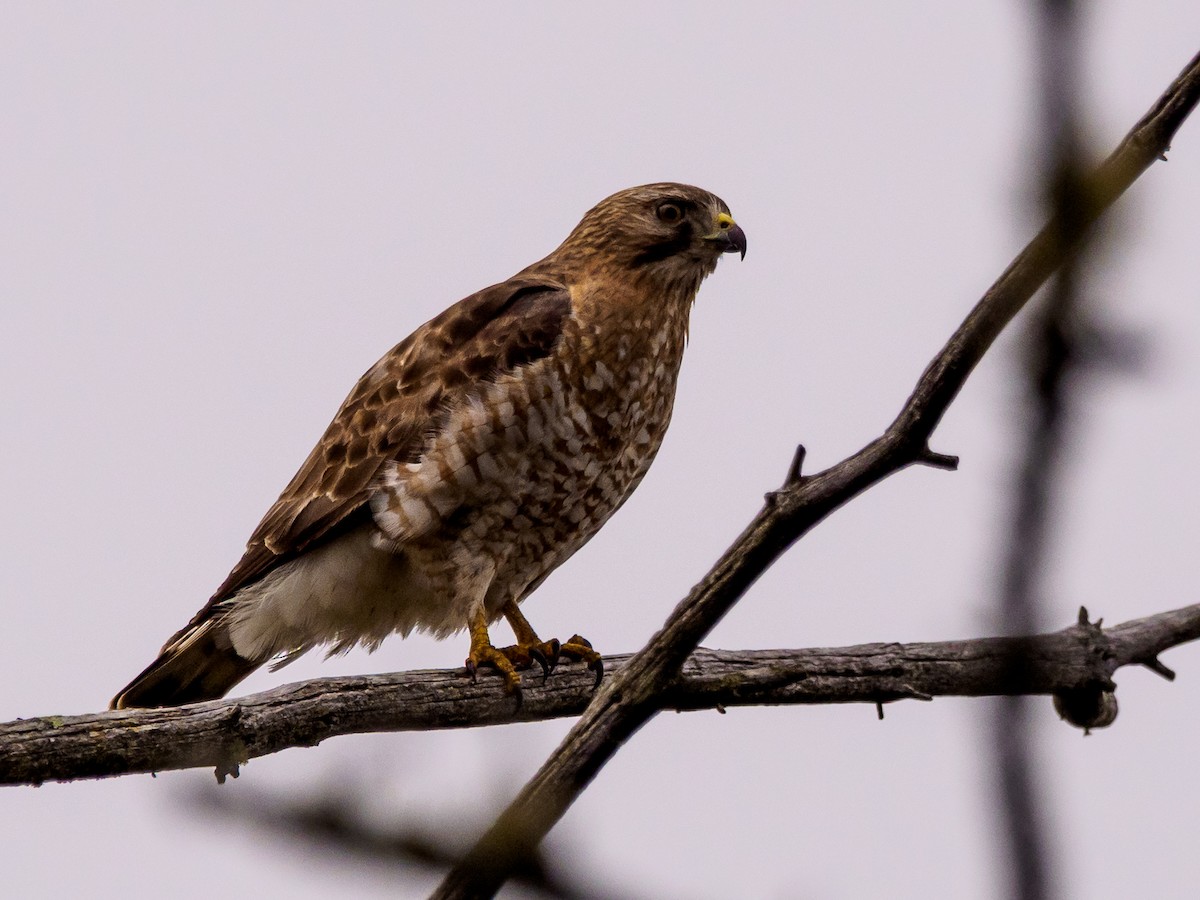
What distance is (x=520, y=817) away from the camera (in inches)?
30.2

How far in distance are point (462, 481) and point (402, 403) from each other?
461 millimetres

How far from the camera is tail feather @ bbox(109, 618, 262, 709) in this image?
4988mm

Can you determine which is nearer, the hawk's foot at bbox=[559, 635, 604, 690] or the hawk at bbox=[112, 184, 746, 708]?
the hawk's foot at bbox=[559, 635, 604, 690]

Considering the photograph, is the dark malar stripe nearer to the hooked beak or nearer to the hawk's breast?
the hooked beak

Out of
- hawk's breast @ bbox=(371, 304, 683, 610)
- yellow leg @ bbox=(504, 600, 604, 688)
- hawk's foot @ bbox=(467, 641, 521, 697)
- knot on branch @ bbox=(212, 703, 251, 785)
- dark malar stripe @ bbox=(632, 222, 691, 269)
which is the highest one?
dark malar stripe @ bbox=(632, 222, 691, 269)

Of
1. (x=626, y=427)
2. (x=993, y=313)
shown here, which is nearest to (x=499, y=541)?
(x=626, y=427)

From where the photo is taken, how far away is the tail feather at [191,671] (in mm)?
4988

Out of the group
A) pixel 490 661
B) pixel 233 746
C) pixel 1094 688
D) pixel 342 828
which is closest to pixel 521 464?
pixel 490 661

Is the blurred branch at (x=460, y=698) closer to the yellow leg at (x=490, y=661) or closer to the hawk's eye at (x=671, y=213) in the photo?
the yellow leg at (x=490, y=661)

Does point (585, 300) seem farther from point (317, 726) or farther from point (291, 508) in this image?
point (317, 726)

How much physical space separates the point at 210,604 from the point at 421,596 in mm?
809

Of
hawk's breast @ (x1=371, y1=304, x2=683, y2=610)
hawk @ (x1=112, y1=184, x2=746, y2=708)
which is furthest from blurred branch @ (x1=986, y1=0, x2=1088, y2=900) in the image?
hawk's breast @ (x1=371, y1=304, x2=683, y2=610)

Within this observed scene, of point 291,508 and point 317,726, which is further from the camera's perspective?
point 291,508

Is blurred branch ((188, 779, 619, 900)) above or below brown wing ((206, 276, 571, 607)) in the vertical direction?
below
